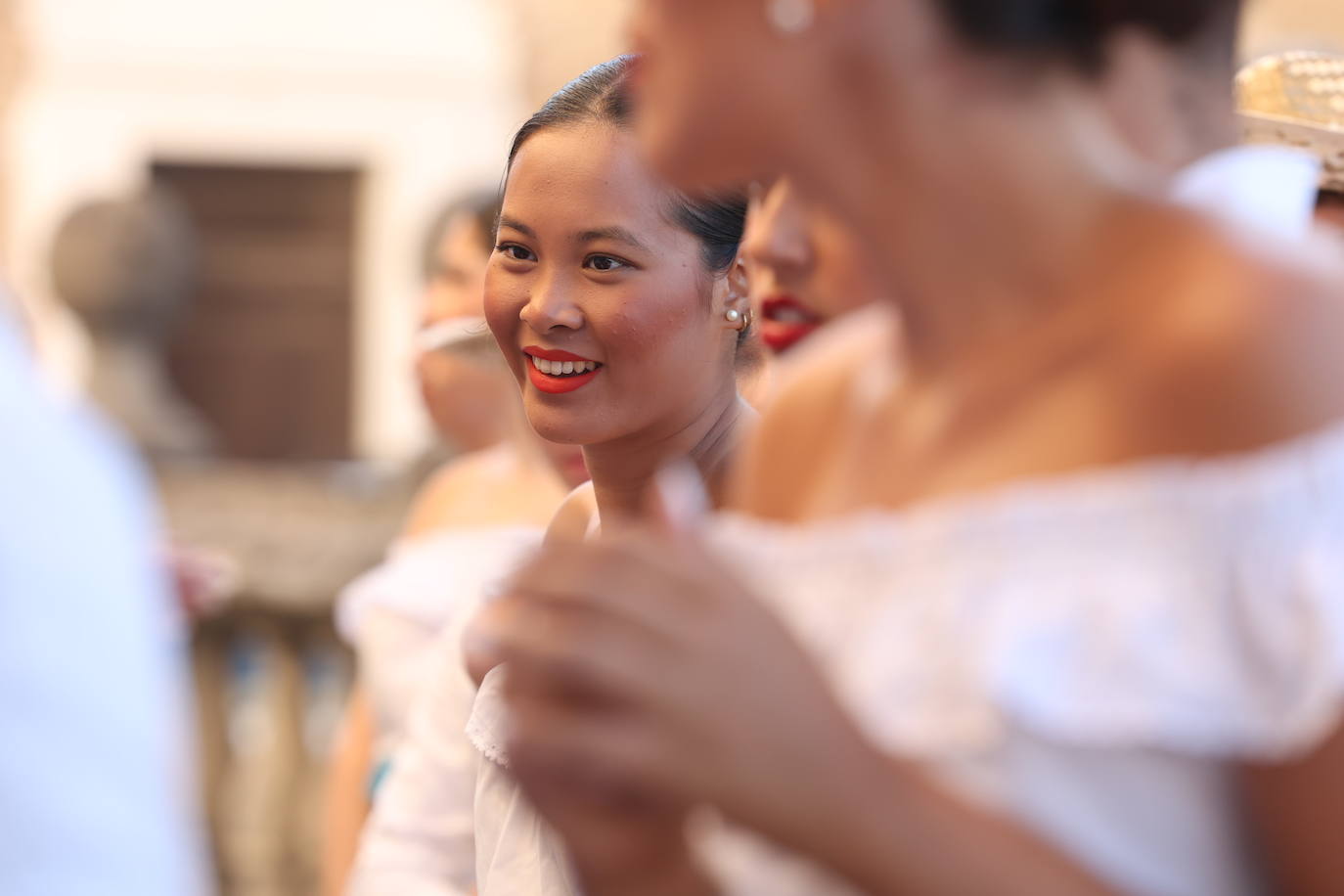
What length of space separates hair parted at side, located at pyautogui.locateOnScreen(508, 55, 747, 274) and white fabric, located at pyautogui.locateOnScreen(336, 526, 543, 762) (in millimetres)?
920

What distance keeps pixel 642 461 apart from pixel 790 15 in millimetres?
934

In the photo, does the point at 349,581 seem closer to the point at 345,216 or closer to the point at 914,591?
the point at 914,591

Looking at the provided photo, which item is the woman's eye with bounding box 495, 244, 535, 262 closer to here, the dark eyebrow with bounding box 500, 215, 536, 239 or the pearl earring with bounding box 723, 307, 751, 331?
the dark eyebrow with bounding box 500, 215, 536, 239

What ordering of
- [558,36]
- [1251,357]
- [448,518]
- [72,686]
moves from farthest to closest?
[558,36] < [448,518] < [72,686] < [1251,357]

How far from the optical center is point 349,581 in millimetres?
4801

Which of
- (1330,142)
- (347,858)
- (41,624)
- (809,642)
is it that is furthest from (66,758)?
(347,858)

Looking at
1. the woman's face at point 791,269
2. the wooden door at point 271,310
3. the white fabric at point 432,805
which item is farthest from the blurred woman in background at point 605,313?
the wooden door at point 271,310

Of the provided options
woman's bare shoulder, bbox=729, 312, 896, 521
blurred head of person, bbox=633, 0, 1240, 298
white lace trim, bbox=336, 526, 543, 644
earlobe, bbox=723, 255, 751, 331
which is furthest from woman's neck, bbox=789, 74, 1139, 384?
white lace trim, bbox=336, 526, 543, 644

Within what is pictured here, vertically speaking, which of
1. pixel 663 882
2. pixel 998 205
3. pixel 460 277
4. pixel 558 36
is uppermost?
pixel 998 205

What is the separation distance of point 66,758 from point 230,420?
Answer: 370 inches

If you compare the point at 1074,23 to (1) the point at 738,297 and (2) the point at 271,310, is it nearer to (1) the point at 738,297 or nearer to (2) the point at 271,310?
(1) the point at 738,297

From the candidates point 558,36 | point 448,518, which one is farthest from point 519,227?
point 558,36

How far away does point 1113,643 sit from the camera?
940 millimetres

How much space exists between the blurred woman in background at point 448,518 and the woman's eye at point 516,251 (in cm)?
77
